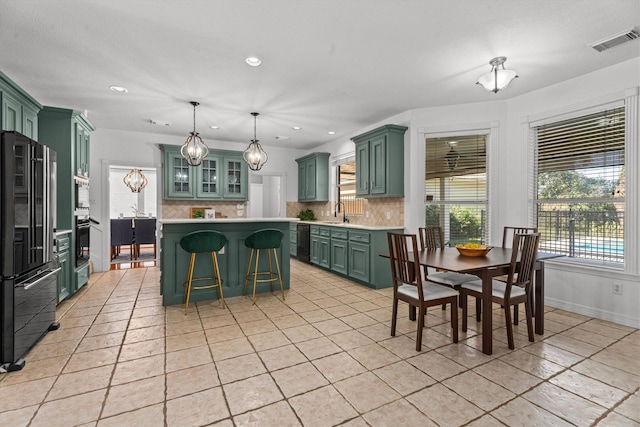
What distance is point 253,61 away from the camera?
3.15 m

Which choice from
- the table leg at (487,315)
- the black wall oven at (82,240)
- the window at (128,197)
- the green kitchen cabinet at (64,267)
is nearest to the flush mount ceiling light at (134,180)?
the window at (128,197)

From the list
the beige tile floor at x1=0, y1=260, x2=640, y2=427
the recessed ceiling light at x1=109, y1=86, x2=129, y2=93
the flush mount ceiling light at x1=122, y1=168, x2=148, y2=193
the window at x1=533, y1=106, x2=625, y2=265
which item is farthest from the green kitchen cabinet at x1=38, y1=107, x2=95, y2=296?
the window at x1=533, y1=106, x2=625, y2=265

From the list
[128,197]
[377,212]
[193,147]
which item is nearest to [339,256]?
[377,212]

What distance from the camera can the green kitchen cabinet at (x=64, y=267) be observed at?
3.73m

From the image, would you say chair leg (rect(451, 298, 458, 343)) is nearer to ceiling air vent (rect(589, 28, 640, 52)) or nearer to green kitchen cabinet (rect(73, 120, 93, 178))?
ceiling air vent (rect(589, 28, 640, 52))

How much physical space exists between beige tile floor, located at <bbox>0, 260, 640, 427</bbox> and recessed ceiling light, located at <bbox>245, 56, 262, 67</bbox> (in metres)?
2.57

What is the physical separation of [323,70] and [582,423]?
11.1 feet

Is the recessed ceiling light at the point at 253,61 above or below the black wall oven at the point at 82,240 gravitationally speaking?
above

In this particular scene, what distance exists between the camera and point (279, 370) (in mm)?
2293

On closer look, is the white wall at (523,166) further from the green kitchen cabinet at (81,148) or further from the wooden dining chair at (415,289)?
the green kitchen cabinet at (81,148)

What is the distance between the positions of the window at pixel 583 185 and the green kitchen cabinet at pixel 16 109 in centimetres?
575

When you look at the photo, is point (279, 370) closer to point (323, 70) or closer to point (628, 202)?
point (323, 70)

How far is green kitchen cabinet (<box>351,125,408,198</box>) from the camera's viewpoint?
15.8 ft

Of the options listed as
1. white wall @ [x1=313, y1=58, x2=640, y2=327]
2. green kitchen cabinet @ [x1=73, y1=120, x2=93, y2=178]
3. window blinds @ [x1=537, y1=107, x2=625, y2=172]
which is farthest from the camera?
green kitchen cabinet @ [x1=73, y1=120, x2=93, y2=178]
